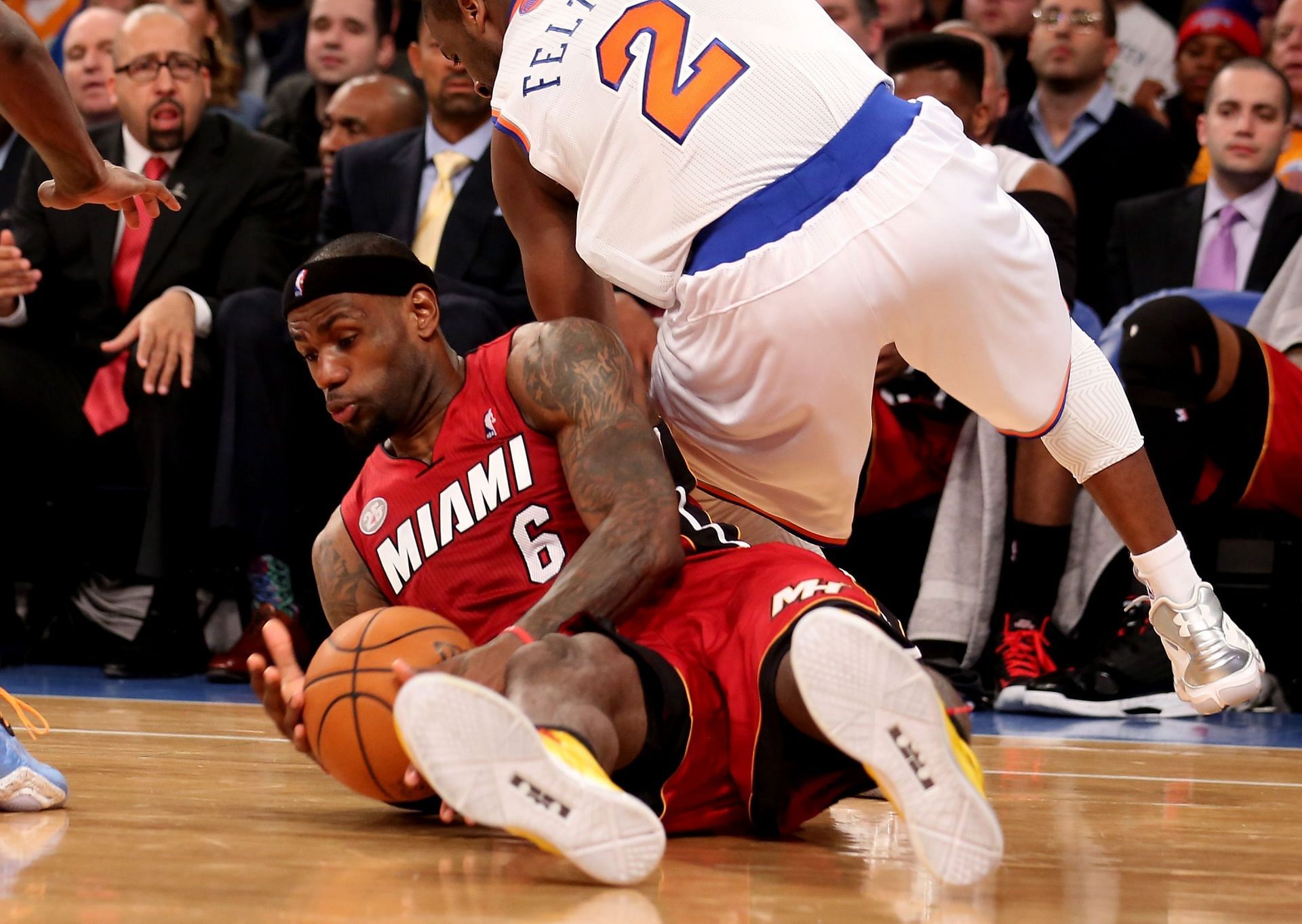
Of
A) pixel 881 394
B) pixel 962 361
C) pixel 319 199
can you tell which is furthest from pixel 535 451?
pixel 319 199

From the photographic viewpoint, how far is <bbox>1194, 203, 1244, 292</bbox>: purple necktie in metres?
5.52

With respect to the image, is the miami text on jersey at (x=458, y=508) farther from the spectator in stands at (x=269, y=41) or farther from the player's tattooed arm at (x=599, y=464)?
the spectator in stands at (x=269, y=41)

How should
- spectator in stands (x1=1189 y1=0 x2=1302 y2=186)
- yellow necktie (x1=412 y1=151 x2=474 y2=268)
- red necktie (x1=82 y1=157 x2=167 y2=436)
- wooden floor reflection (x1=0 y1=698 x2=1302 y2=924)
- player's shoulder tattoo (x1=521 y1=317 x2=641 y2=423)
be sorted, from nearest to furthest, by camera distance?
wooden floor reflection (x1=0 y1=698 x2=1302 y2=924), player's shoulder tattoo (x1=521 y1=317 x2=641 y2=423), red necktie (x1=82 y1=157 x2=167 y2=436), yellow necktie (x1=412 y1=151 x2=474 y2=268), spectator in stands (x1=1189 y1=0 x2=1302 y2=186)

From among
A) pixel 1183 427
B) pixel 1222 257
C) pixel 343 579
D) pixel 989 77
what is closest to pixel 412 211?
pixel 989 77

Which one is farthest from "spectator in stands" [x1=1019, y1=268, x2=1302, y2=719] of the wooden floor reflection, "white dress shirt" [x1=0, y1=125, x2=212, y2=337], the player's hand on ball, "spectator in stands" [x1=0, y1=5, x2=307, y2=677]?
"white dress shirt" [x1=0, y1=125, x2=212, y2=337]

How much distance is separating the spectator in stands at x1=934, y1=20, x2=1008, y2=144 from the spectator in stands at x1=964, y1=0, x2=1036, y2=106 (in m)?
0.93

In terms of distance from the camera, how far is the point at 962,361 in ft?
8.93

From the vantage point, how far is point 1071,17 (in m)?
6.25

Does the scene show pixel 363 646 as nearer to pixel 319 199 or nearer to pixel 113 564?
pixel 113 564

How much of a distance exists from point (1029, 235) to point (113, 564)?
13.2 ft

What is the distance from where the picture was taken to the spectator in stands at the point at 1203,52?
22.3 feet

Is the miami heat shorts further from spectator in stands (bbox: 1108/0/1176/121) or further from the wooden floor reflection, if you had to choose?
spectator in stands (bbox: 1108/0/1176/121)

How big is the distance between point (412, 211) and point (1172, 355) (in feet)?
8.68

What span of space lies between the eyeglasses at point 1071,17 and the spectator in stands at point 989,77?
17.1 inches
